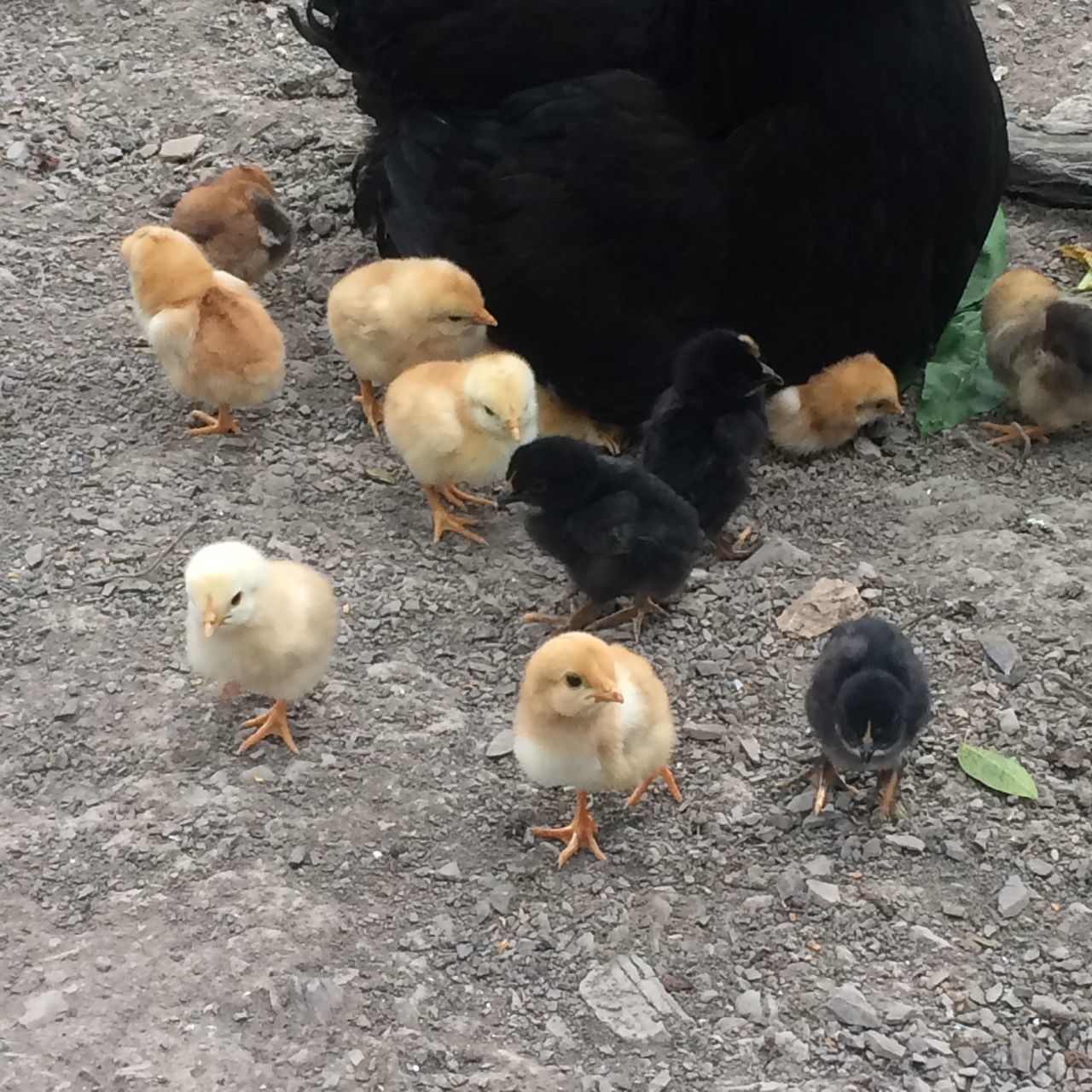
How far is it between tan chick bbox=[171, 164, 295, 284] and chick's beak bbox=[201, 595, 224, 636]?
1655 millimetres

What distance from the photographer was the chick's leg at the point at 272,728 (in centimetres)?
273

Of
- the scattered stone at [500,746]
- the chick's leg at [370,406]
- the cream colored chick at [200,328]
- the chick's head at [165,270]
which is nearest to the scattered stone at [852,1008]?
the scattered stone at [500,746]

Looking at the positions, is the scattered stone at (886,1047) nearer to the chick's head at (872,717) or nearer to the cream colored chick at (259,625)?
the chick's head at (872,717)

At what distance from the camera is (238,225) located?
3.87 m

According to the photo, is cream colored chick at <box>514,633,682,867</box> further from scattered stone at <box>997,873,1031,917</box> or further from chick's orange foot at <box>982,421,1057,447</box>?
chick's orange foot at <box>982,421,1057,447</box>

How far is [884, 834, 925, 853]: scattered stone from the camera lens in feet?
8.27

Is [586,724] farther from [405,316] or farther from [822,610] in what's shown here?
[405,316]

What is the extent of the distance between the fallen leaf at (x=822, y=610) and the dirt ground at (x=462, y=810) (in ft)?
0.14

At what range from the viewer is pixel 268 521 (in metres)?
3.30

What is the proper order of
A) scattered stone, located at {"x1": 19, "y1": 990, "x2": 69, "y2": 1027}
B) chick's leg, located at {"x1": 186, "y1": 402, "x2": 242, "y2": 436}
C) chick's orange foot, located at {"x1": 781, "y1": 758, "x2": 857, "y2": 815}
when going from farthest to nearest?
chick's leg, located at {"x1": 186, "y1": 402, "x2": 242, "y2": 436} → chick's orange foot, located at {"x1": 781, "y1": 758, "x2": 857, "y2": 815} → scattered stone, located at {"x1": 19, "y1": 990, "x2": 69, "y2": 1027}

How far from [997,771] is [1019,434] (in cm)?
125

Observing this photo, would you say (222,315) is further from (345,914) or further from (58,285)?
(345,914)

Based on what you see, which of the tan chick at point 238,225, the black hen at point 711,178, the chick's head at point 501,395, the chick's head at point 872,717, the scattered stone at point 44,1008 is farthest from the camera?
the tan chick at point 238,225

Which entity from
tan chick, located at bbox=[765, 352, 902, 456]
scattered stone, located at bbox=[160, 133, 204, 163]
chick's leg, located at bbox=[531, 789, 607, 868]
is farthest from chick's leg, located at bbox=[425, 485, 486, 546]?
scattered stone, located at bbox=[160, 133, 204, 163]
